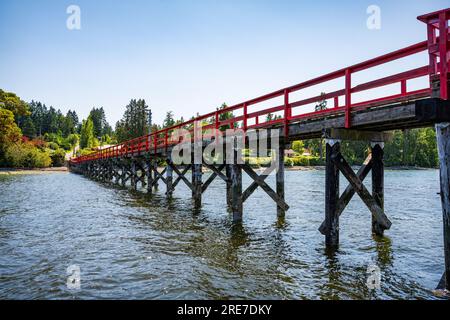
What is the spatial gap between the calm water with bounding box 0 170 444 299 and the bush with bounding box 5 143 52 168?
172 feet

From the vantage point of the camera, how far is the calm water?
6.23m

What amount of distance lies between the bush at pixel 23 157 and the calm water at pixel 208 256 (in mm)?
52449

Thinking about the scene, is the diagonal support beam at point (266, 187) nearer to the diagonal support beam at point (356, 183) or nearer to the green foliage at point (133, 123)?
the diagonal support beam at point (356, 183)

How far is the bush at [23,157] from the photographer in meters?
59.4

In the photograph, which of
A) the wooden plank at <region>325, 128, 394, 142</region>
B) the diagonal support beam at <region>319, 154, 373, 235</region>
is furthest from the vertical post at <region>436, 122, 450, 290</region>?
the diagonal support beam at <region>319, 154, 373, 235</region>

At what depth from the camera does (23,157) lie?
60.9 meters

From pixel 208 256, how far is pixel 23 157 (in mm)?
63250

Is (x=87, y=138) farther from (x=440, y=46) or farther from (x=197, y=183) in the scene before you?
(x=440, y=46)

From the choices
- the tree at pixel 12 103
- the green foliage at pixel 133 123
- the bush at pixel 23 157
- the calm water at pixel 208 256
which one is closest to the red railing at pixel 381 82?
the calm water at pixel 208 256

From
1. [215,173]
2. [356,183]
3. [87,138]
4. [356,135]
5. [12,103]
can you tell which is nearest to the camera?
[356,183]

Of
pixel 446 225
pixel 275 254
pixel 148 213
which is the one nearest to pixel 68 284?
pixel 275 254

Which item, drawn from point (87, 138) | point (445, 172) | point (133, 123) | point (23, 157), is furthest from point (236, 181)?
point (87, 138)
